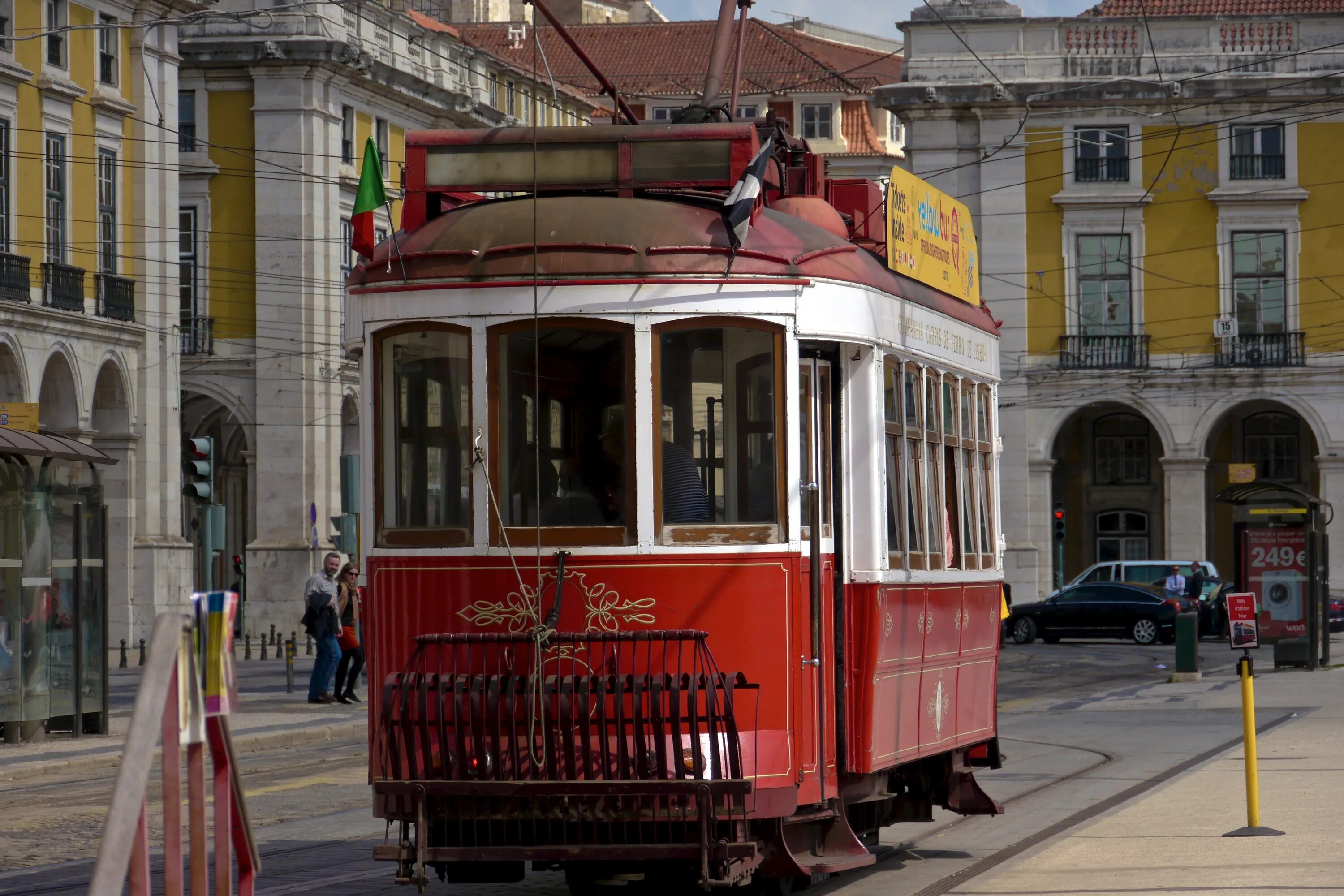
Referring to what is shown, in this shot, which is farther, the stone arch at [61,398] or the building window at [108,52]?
the building window at [108,52]

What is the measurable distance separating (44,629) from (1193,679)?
52.5 feet

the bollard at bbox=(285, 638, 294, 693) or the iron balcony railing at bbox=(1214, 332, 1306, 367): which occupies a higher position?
the iron balcony railing at bbox=(1214, 332, 1306, 367)

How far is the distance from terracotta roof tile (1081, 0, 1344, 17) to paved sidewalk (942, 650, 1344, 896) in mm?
39440

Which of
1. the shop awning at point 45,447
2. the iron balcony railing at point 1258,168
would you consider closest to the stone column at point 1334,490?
the iron balcony railing at point 1258,168

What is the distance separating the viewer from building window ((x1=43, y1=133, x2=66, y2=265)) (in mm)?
38625

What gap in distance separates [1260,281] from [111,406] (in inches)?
1065

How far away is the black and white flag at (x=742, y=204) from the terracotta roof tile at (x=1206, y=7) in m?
46.3

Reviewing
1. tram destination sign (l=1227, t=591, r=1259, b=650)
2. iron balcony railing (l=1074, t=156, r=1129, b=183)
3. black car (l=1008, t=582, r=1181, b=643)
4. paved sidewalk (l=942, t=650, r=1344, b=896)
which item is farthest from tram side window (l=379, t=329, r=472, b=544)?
iron balcony railing (l=1074, t=156, r=1129, b=183)

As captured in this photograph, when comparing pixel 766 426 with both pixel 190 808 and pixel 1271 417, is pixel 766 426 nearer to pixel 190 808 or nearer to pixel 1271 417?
pixel 190 808

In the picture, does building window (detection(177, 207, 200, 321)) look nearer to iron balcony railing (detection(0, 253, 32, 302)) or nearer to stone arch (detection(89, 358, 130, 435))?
stone arch (detection(89, 358, 130, 435))

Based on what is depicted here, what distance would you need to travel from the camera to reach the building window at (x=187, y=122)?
49500 mm

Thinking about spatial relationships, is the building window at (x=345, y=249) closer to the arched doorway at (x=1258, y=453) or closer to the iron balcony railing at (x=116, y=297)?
the iron balcony railing at (x=116, y=297)

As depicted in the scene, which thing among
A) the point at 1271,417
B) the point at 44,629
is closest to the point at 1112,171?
the point at 1271,417

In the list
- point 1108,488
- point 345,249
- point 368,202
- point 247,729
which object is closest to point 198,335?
point 345,249
